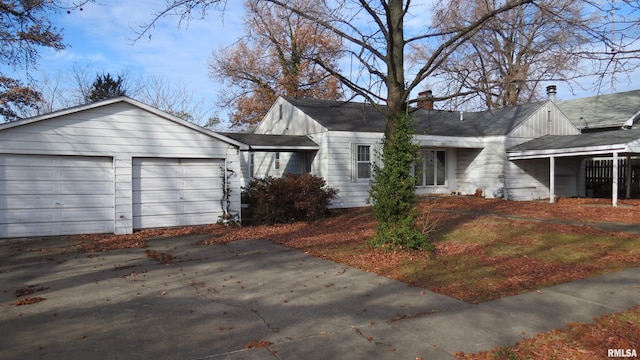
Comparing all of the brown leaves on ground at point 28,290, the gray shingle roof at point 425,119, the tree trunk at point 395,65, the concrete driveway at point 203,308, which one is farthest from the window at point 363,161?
the brown leaves on ground at point 28,290

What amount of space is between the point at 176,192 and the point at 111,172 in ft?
6.20

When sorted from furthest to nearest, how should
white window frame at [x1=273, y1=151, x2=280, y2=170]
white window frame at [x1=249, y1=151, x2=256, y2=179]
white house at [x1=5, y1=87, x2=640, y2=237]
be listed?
white window frame at [x1=249, y1=151, x2=256, y2=179] → white window frame at [x1=273, y1=151, x2=280, y2=170] → white house at [x1=5, y1=87, x2=640, y2=237]

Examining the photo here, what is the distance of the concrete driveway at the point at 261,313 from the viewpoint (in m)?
4.31

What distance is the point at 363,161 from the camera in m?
17.9

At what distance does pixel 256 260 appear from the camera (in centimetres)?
876

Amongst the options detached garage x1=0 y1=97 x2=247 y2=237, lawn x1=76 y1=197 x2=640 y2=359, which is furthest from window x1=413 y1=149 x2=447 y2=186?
detached garage x1=0 y1=97 x2=247 y2=237

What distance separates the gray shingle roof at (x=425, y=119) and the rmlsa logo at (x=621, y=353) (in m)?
13.6

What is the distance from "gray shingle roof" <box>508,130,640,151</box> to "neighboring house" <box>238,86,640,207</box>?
1.9 inches

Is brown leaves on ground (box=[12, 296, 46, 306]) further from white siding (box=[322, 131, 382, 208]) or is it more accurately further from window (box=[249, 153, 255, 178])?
window (box=[249, 153, 255, 178])

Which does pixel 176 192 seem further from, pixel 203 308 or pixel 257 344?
pixel 257 344

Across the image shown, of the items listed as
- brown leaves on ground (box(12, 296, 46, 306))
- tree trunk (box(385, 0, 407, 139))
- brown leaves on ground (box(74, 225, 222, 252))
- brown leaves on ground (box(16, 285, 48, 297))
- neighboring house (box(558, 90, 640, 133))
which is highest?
neighboring house (box(558, 90, 640, 133))

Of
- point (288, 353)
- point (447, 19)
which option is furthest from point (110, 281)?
point (447, 19)

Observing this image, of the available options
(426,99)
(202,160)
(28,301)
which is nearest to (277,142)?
(202,160)

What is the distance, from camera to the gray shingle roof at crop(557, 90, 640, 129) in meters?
26.0
